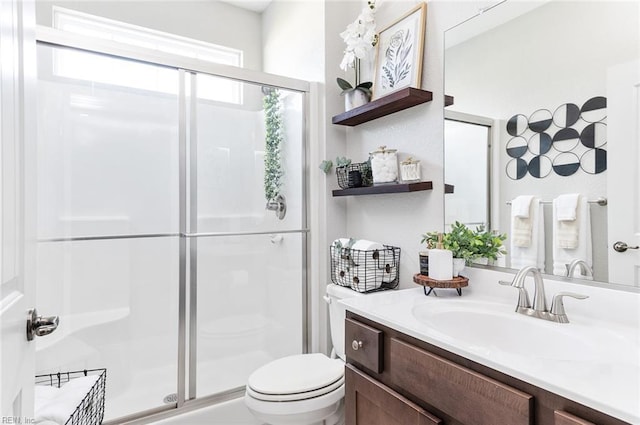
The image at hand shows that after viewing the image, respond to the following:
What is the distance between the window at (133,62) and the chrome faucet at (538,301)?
167 cm

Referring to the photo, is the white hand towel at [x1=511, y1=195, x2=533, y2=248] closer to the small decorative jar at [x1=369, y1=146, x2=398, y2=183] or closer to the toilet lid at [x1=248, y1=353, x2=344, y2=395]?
the small decorative jar at [x1=369, y1=146, x2=398, y2=183]

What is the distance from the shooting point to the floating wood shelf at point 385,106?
5.30 ft

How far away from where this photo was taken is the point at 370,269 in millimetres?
1740

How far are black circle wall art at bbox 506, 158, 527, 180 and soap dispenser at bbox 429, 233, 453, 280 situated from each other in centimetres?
36

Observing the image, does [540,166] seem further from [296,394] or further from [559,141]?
[296,394]

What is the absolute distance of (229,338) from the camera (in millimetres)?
2072

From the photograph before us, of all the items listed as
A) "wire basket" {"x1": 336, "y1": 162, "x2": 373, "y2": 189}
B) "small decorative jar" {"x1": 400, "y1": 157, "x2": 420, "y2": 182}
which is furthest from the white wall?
"small decorative jar" {"x1": 400, "y1": 157, "x2": 420, "y2": 182}

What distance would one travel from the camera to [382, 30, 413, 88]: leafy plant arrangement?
1.74 meters

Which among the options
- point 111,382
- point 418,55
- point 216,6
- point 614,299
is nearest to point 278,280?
point 111,382

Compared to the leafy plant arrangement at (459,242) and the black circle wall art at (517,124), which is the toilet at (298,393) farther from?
the black circle wall art at (517,124)

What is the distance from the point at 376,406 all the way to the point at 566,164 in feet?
3.17

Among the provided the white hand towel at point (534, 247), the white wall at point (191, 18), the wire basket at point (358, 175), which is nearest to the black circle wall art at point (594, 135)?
the white hand towel at point (534, 247)

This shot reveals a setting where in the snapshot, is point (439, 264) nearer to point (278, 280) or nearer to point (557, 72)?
point (557, 72)

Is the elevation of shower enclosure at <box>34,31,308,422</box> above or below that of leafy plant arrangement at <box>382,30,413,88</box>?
below
